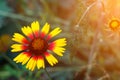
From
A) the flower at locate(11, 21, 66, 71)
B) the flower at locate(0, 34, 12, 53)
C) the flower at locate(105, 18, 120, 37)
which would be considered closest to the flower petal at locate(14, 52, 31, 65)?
the flower at locate(11, 21, 66, 71)

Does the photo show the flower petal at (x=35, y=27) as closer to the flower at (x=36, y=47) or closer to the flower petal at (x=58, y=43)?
the flower at (x=36, y=47)

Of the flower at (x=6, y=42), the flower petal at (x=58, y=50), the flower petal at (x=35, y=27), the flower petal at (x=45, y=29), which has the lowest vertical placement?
the flower petal at (x=58, y=50)

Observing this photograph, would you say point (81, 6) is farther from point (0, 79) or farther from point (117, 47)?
point (0, 79)

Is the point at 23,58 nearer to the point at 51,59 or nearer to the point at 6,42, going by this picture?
the point at 51,59

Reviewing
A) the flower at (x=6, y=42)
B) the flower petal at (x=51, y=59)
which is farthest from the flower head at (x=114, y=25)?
the flower at (x=6, y=42)

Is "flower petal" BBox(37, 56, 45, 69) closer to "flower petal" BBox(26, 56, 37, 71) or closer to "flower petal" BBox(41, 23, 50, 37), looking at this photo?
"flower petal" BBox(26, 56, 37, 71)

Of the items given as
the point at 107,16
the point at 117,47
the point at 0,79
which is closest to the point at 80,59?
the point at 117,47

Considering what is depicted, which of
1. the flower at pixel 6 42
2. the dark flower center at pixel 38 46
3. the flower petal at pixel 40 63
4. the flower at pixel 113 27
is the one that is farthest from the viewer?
the flower at pixel 6 42
